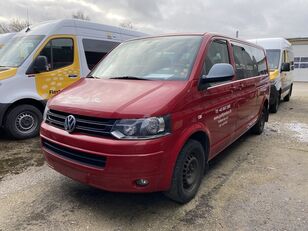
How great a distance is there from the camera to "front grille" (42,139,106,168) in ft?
9.14

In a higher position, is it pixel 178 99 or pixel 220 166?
pixel 178 99

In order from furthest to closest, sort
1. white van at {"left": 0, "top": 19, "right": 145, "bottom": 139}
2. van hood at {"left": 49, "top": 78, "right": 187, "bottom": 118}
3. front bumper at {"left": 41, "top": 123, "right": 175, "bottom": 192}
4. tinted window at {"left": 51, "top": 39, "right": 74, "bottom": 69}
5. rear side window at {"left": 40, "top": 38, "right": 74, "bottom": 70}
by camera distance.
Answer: tinted window at {"left": 51, "top": 39, "right": 74, "bottom": 69} < rear side window at {"left": 40, "top": 38, "right": 74, "bottom": 70} < white van at {"left": 0, "top": 19, "right": 145, "bottom": 139} < van hood at {"left": 49, "top": 78, "right": 187, "bottom": 118} < front bumper at {"left": 41, "top": 123, "right": 175, "bottom": 192}

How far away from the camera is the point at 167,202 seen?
135 inches

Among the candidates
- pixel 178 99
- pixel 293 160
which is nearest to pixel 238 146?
pixel 293 160

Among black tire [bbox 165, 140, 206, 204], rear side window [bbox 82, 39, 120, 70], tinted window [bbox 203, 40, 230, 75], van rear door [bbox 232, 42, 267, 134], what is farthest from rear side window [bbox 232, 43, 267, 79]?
rear side window [bbox 82, 39, 120, 70]

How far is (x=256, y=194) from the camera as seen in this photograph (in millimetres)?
3688

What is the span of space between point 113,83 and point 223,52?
1.77 m

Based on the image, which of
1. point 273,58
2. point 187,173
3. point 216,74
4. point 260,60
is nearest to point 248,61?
point 260,60

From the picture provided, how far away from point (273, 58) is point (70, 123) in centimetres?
909

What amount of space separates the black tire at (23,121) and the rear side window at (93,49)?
187 centimetres

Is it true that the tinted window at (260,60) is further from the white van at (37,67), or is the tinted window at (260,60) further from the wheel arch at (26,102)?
the wheel arch at (26,102)

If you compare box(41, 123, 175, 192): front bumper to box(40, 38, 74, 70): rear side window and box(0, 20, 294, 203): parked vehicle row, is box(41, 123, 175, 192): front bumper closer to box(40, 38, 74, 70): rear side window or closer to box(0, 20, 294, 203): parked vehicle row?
box(0, 20, 294, 203): parked vehicle row

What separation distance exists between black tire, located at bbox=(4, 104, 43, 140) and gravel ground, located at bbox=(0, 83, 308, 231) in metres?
1.02

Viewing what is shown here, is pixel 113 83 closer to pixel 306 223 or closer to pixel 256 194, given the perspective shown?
pixel 256 194
